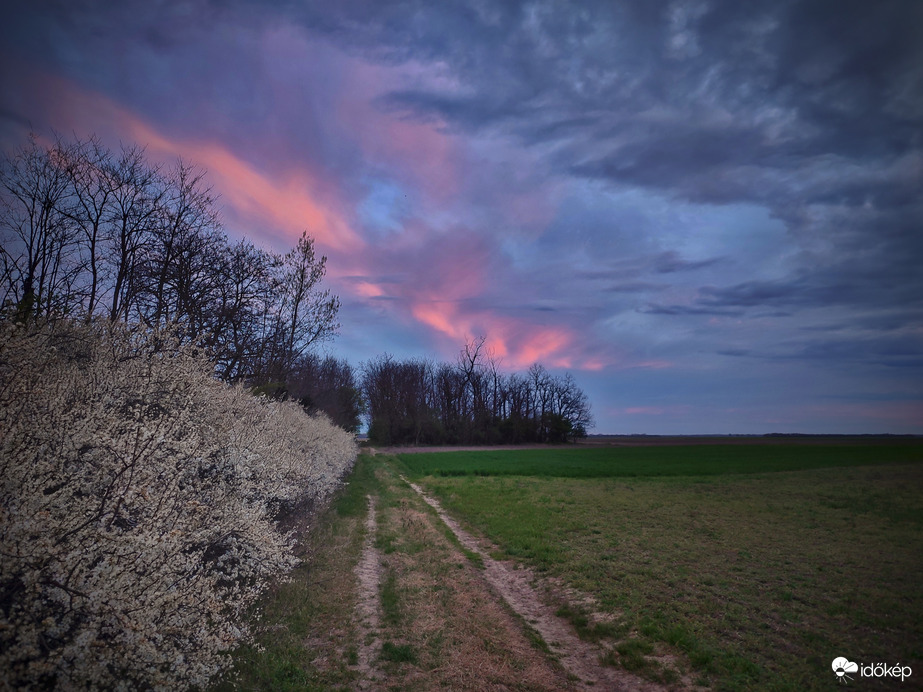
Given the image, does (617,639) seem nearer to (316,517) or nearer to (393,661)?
(393,661)

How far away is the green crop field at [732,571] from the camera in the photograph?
19.4ft

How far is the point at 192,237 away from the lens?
55.0 feet

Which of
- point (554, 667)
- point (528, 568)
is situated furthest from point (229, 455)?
point (528, 568)

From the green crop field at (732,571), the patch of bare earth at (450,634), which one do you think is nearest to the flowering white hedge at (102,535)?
the patch of bare earth at (450,634)

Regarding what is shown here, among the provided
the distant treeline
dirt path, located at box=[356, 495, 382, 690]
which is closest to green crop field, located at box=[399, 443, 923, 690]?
→ dirt path, located at box=[356, 495, 382, 690]

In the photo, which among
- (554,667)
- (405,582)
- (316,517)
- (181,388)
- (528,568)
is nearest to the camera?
(554,667)

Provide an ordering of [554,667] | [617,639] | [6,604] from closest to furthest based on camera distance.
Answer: [6,604] → [554,667] → [617,639]

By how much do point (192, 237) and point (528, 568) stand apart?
16206 millimetres

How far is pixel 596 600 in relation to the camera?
7.76 m

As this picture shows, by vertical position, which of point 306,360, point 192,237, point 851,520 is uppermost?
point 192,237

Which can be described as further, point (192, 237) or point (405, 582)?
point (192, 237)

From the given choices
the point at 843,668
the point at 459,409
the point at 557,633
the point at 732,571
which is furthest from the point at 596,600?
the point at 459,409

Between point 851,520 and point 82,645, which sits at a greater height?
point 82,645

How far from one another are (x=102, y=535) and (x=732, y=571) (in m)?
A: 10.6
